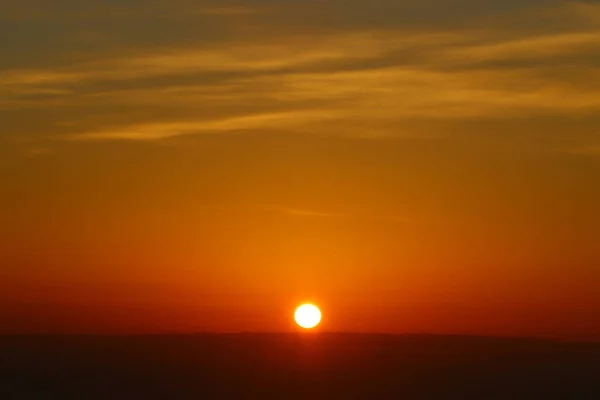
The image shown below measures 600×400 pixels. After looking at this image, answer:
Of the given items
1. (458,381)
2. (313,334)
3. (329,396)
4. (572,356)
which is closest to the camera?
(329,396)

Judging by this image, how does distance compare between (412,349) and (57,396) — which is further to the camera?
(412,349)

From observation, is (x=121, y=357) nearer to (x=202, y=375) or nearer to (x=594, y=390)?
(x=202, y=375)

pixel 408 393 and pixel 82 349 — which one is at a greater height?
pixel 82 349

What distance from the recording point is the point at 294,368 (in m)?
52.2

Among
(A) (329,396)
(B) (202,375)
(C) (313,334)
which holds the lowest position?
(A) (329,396)

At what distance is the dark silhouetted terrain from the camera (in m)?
48.5

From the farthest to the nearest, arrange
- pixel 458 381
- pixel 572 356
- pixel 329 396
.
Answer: pixel 572 356 → pixel 458 381 → pixel 329 396

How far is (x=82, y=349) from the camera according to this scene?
183 ft

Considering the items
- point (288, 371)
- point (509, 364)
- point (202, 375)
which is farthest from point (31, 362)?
point (509, 364)

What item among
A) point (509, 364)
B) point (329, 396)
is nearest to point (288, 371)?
point (329, 396)

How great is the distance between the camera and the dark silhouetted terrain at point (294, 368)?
48531 millimetres

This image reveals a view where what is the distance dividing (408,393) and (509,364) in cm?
662

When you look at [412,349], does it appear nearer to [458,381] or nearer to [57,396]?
[458,381]

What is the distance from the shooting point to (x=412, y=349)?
55.9m
